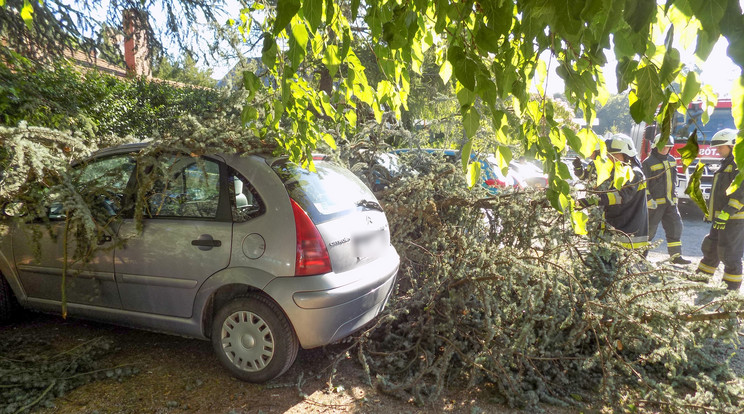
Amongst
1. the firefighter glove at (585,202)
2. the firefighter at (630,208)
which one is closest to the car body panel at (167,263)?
the firefighter glove at (585,202)

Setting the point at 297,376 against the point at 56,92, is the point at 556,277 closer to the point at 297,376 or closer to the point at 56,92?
A: the point at 297,376

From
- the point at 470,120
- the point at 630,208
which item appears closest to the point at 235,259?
the point at 470,120

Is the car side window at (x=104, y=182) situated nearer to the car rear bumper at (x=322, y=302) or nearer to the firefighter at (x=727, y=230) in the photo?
the car rear bumper at (x=322, y=302)

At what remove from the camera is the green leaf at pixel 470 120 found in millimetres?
1540

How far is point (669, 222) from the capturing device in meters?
6.47

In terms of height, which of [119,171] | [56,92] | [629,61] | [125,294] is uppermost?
[56,92]

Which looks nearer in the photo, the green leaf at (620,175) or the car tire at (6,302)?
the green leaf at (620,175)

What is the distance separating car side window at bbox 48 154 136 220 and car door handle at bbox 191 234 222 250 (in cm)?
74

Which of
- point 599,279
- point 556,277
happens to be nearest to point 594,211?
point 599,279

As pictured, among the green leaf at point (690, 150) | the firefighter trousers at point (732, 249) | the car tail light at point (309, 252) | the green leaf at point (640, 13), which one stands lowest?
the firefighter trousers at point (732, 249)

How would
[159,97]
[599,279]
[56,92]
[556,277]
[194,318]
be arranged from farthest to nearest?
[159,97] → [56,92] → [599,279] → [556,277] → [194,318]

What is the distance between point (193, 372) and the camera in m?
3.19

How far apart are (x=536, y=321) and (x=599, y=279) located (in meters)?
0.80

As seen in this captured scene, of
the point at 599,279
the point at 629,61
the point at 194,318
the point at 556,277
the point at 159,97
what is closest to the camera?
the point at 629,61
